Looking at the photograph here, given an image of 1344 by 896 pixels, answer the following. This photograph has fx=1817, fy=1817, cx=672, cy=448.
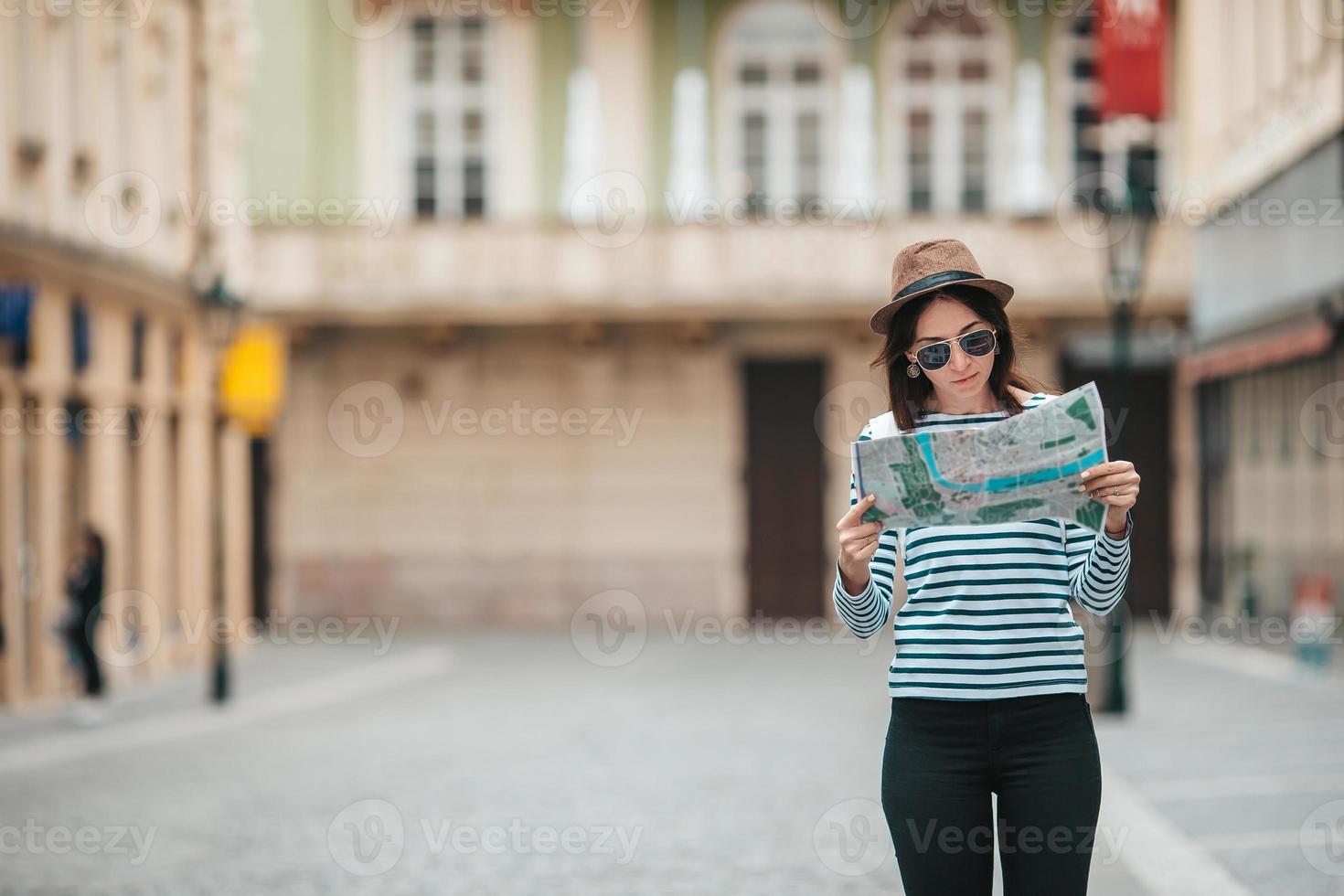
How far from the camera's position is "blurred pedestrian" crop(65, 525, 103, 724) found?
581 inches

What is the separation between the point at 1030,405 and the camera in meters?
3.72

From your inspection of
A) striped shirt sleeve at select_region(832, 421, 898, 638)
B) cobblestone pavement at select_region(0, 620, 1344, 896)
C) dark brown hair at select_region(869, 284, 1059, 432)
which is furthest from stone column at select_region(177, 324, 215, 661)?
dark brown hair at select_region(869, 284, 1059, 432)

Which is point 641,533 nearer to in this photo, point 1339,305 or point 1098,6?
point 1098,6

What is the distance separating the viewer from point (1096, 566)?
139 inches

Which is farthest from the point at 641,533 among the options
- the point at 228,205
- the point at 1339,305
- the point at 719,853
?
the point at 719,853

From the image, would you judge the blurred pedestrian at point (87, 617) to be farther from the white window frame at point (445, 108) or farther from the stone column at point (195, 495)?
the white window frame at point (445, 108)

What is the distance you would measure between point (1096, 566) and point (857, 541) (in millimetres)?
471

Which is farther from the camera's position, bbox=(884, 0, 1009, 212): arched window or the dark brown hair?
bbox=(884, 0, 1009, 212): arched window

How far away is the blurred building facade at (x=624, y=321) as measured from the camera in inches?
991

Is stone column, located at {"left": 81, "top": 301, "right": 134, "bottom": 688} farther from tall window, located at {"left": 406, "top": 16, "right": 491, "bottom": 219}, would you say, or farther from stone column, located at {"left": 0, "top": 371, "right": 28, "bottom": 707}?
tall window, located at {"left": 406, "top": 16, "right": 491, "bottom": 219}

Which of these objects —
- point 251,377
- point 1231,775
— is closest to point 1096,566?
point 1231,775

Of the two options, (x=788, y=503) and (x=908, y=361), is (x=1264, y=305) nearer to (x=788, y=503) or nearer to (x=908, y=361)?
(x=788, y=503)

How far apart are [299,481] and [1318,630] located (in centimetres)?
1423

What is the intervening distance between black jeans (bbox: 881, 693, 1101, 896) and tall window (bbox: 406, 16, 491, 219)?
74.0ft
